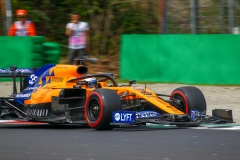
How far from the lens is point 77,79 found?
12250mm

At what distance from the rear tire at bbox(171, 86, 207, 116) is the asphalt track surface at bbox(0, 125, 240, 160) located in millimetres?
354

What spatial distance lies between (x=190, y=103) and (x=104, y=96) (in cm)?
155

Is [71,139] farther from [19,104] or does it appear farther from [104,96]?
[19,104]

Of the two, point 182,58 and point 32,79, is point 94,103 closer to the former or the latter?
point 32,79

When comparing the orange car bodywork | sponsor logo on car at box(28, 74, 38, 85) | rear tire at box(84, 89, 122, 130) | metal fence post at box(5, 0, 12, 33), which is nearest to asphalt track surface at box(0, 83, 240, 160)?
rear tire at box(84, 89, 122, 130)

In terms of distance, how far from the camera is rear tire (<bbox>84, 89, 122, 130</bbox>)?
11.2 m

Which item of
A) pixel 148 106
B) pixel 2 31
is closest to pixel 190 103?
pixel 148 106

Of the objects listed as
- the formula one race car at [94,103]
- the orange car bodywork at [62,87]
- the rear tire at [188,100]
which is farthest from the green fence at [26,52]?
the rear tire at [188,100]

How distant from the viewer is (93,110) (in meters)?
11.6

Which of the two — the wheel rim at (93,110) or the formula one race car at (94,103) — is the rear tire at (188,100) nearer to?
the formula one race car at (94,103)

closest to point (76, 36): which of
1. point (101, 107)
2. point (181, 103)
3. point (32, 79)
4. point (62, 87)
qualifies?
point (32, 79)

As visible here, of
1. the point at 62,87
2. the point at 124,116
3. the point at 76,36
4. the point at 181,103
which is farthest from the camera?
the point at 76,36

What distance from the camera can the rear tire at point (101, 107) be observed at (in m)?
11.2

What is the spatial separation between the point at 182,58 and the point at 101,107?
8.11 metres
